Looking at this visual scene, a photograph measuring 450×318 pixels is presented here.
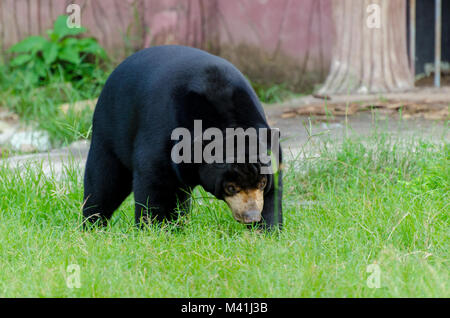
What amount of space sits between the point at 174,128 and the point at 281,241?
798 millimetres

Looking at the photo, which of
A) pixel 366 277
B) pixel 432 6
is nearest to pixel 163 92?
pixel 366 277

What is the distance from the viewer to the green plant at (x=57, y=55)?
8016 mm

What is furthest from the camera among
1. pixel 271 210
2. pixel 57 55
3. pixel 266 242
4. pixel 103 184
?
pixel 57 55

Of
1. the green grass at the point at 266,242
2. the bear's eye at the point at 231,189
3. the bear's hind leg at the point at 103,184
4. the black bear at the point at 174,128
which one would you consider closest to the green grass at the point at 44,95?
the green grass at the point at 266,242

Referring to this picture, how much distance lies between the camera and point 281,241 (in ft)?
11.6

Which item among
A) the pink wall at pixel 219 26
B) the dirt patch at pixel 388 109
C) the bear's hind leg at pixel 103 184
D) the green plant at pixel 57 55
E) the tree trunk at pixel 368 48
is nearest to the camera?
the bear's hind leg at pixel 103 184

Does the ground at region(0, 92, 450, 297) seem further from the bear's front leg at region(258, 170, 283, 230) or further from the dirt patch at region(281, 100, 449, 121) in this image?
the dirt patch at region(281, 100, 449, 121)

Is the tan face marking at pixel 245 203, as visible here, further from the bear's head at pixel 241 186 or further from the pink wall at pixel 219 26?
the pink wall at pixel 219 26

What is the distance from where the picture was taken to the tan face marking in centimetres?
332

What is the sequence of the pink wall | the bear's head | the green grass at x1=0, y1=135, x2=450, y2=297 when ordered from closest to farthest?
the green grass at x1=0, y1=135, x2=450, y2=297
the bear's head
the pink wall

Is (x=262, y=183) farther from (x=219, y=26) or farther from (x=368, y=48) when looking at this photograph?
(x=219, y=26)

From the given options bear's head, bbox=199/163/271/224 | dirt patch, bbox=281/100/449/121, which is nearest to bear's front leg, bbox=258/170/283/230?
bear's head, bbox=199/163/271/224

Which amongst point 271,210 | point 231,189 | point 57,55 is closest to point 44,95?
point 57,55

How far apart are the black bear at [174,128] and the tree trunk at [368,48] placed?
13.9 ft
